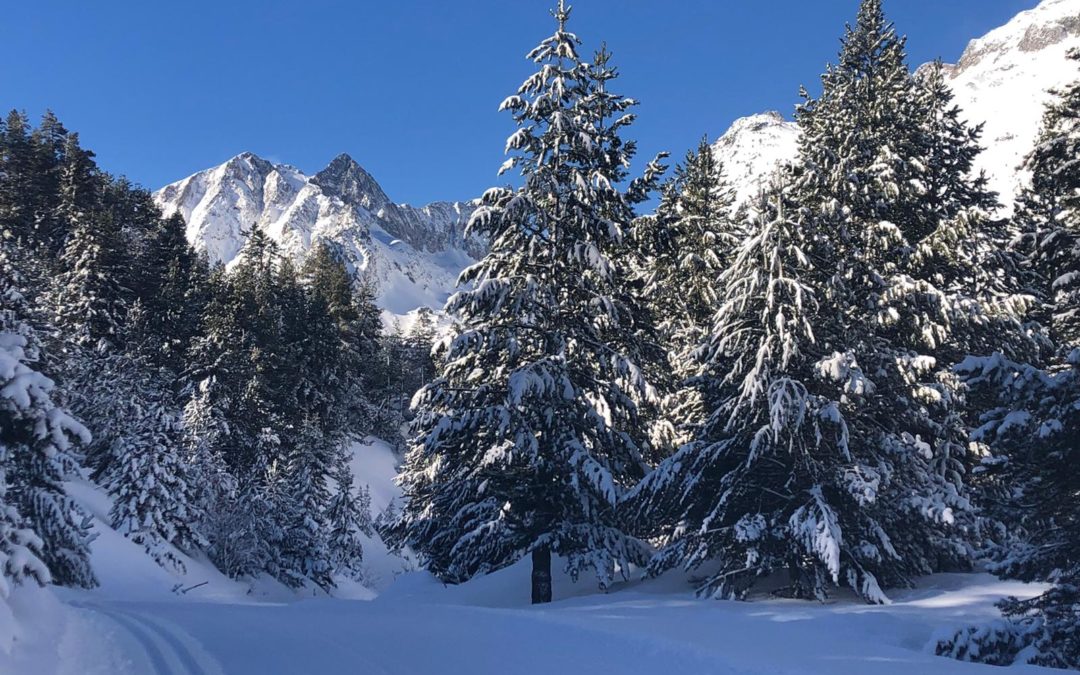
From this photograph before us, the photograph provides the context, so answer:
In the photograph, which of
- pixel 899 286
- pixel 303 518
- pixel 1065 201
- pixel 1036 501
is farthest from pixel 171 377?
pixel 1036 501

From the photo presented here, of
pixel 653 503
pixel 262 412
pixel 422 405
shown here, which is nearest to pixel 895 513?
pixel 653 503

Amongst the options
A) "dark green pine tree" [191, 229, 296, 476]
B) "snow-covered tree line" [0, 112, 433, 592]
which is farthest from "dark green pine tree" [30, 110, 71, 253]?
"dark green pine tree" [191, 229, 296, 476]

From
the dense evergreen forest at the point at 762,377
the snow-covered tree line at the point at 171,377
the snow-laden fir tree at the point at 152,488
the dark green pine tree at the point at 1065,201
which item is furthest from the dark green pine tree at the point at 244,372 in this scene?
the dark green pine tree at the point at 1065,201

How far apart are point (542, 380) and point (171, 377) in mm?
35322

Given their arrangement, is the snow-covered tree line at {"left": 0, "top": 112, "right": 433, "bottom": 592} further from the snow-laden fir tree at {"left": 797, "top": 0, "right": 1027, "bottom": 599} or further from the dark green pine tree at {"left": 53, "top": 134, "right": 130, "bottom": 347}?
the snow-laden fir tree at {"left": 797, "top": 0, "right": 1027, "bottom": 599}

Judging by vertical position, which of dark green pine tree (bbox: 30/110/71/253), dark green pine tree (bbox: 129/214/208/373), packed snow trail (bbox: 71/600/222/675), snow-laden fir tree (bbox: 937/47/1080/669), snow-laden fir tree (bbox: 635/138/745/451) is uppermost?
dark green pine tree (bbox: 30/110/71/253)

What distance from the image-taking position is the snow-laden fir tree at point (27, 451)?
30.3 ft

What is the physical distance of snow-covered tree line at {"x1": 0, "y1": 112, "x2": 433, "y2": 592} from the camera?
29.3m

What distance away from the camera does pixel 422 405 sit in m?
17.3

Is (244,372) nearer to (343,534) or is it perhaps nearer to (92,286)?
(92,286)

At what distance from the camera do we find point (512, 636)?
930 cm

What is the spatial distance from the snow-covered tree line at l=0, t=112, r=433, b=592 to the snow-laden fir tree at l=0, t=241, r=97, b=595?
0.25 ft

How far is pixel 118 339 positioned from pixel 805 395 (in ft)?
128

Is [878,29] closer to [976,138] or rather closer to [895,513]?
[976,138]
